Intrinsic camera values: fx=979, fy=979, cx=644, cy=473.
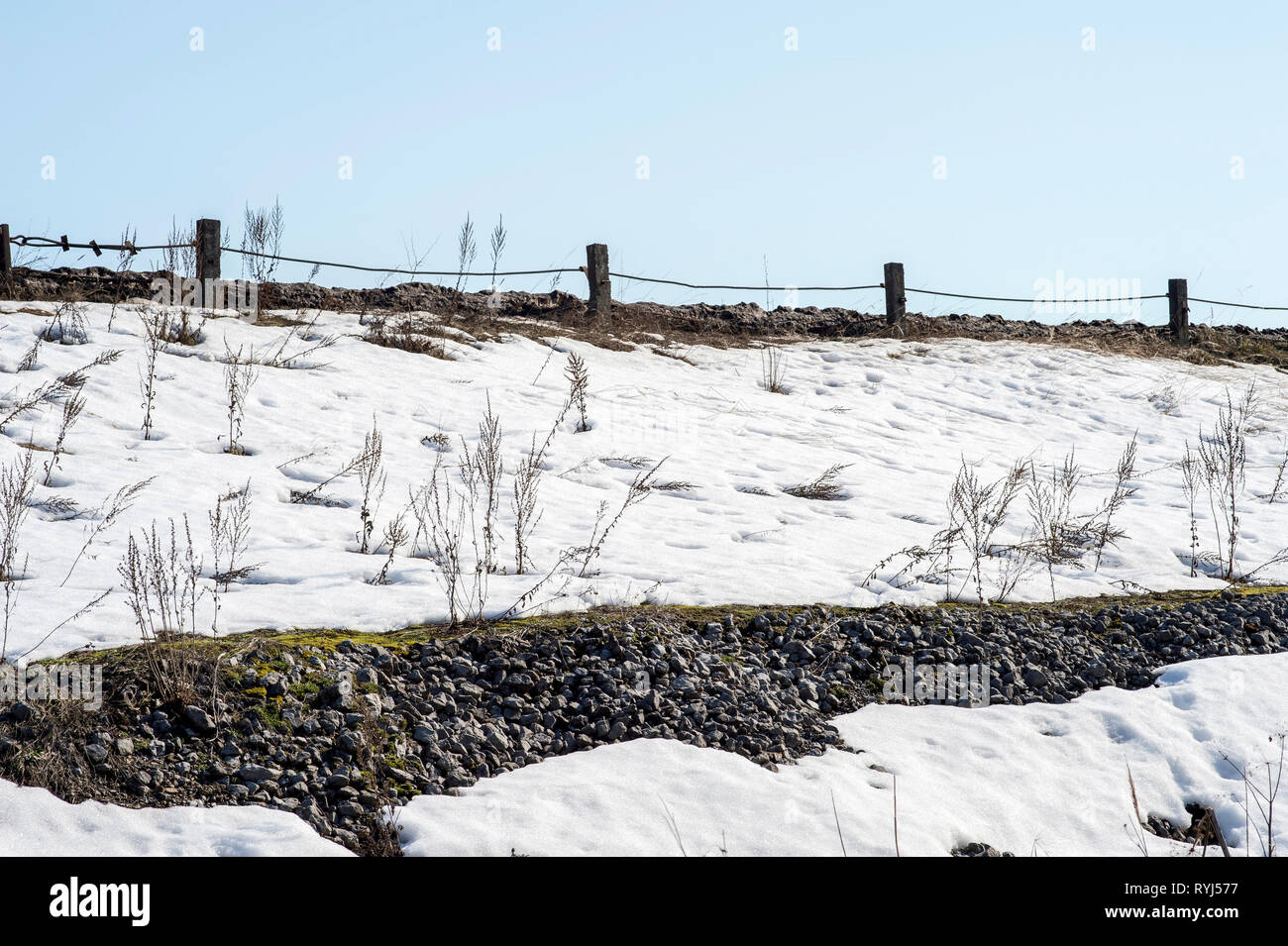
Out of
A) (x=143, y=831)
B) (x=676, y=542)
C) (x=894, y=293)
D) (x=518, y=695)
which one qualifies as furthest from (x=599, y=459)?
(x=894, y=293)

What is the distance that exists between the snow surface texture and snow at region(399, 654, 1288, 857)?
1.24 m

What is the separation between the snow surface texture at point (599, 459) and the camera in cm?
491

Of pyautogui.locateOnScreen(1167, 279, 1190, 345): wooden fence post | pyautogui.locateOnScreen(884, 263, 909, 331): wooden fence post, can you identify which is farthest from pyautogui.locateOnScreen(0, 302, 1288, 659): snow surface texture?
pyautogui.locateOnScreen(1167, 279, 1190, 345): wooden fence post

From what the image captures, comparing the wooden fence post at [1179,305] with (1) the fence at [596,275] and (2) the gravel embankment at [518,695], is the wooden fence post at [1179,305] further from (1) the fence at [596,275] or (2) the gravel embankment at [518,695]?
(2) the gravel embankment at [518,695]

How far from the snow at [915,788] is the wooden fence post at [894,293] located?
1128cm

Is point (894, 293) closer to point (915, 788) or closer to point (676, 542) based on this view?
point (676, 542)

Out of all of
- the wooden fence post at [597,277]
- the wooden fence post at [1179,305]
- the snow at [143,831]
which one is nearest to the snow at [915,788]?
the snow at [143,831]

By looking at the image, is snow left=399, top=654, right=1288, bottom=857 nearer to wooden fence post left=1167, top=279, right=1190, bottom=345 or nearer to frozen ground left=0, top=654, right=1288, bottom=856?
frozen ground left=0, top=654, right=1288, bottom=856

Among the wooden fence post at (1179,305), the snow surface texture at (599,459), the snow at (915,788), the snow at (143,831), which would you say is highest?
the wooden fence post at (1179,305)

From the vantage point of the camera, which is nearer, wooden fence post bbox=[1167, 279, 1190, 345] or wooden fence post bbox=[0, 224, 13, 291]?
wooden fence post bbox=[0, 224, 13, 291]

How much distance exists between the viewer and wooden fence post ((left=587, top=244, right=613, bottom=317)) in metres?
13.6

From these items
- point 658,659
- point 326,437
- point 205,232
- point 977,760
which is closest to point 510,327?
point 205,232

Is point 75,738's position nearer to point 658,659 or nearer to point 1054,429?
point 658,659

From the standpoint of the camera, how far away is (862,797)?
3.46 meters
